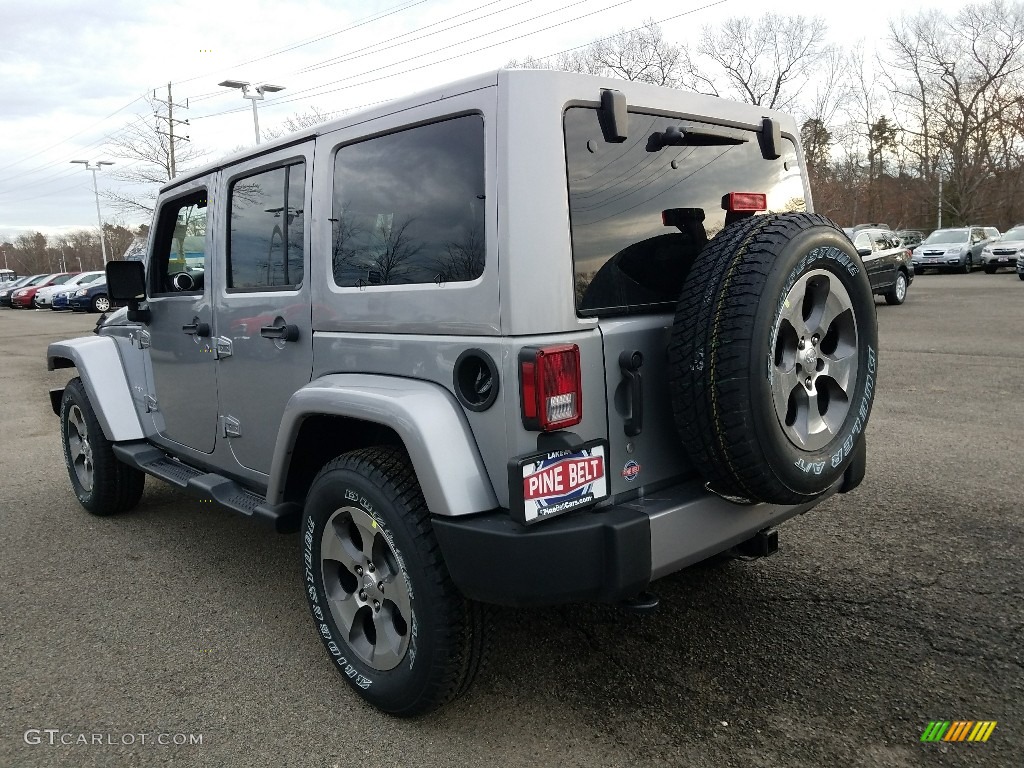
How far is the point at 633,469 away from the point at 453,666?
2.76 feet

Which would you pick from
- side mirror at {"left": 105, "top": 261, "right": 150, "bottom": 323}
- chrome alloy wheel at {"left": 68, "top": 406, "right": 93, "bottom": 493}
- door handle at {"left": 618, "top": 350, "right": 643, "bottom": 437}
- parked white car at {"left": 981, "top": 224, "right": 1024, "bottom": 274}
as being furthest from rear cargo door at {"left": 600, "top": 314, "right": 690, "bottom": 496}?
parked white car at {"left": 981, "top": 224, "right": 1024, "bottom": 274}

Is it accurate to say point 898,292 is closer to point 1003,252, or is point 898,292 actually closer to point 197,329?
point 1003,252

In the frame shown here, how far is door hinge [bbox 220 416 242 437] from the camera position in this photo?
11.7 feet

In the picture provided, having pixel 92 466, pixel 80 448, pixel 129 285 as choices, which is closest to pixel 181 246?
pixel 129 285

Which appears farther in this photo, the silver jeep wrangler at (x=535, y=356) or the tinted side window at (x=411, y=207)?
the tinted side window at (x=411, y=207)

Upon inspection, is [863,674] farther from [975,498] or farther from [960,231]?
[960,231]

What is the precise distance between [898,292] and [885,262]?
1.13 metres

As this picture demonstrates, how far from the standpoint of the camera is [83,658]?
3.15 meters

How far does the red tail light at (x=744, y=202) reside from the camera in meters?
2.73

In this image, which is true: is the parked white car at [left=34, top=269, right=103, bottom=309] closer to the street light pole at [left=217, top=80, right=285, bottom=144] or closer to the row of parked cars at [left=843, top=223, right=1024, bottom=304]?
the street light pole at [left=217, top=80, right=285, bottom=144]

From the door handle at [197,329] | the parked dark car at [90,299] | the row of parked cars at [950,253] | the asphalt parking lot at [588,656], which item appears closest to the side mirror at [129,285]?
the door handle at [197,329]

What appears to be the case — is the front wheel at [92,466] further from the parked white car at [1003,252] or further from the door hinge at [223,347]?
the parked white car at [1003,252]

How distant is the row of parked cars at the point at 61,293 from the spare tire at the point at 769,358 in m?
28.2

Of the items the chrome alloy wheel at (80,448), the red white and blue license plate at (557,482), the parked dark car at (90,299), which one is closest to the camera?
the red white and blue license plate at (557,482)
